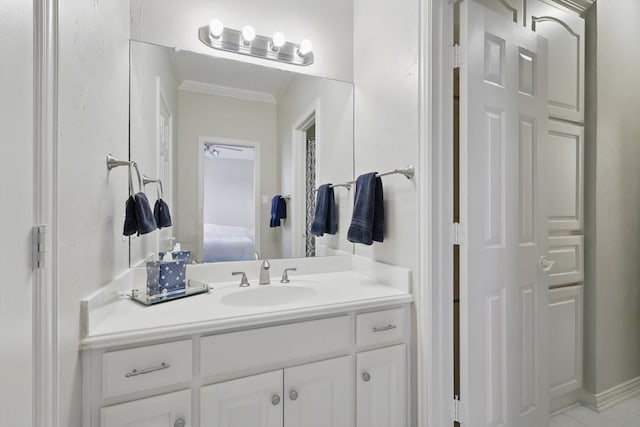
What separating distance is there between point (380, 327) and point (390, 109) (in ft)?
3.57

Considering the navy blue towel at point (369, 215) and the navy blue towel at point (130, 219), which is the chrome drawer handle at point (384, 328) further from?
the navy blue towel at point (130, 219)

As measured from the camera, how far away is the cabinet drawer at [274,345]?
111 cm

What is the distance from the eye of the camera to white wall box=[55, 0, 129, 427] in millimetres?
826

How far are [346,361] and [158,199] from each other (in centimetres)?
118

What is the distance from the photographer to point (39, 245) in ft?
2.31

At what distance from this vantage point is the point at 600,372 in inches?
76.1

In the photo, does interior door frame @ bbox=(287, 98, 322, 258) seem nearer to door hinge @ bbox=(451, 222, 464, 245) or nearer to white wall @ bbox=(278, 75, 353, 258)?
white wall @ bbox=(278, 75, 353, 258)

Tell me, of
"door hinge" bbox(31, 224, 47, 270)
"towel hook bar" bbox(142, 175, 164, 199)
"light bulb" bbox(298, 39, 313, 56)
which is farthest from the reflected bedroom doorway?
"door hinge" bbox(31, 224, 47, 270)

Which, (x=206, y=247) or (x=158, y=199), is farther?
(x=206, y=247)

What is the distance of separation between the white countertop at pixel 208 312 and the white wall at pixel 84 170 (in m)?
0.11

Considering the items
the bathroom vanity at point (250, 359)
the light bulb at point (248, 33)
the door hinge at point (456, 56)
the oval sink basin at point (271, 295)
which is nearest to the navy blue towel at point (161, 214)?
the bathroom vanity at point (250, 359)

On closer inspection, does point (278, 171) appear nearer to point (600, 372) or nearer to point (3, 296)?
point (3, 296)

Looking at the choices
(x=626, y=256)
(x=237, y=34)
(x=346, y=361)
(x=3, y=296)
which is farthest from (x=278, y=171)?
(x=626, y=256)

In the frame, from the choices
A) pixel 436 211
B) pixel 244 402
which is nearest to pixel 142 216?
pixel 244 402
